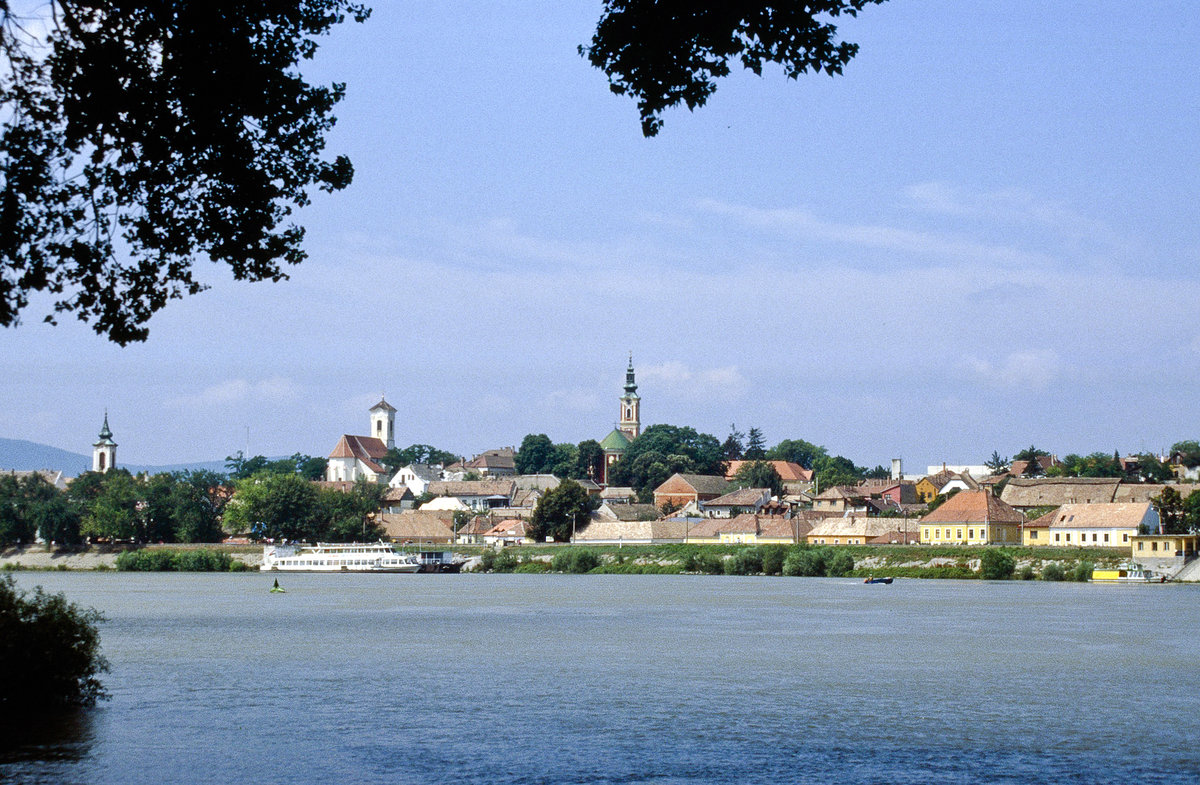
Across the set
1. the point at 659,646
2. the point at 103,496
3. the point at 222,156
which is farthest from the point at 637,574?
the point at 222,156

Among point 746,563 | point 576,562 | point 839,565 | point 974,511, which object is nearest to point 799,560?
point 839,565

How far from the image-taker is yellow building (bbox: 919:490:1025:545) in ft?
341

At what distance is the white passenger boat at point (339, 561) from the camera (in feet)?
368

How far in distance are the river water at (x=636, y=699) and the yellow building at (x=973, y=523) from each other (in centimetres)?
4835

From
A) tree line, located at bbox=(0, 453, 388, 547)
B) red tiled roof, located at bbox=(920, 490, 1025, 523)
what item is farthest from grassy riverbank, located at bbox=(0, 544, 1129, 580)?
red tiled roof, located at bbox=(920, 490, 1025, 523)

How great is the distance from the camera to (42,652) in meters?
24.0

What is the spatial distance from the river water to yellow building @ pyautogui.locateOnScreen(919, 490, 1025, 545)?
159 feet

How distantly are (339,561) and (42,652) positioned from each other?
90.8m

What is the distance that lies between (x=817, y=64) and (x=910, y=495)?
147460 mm

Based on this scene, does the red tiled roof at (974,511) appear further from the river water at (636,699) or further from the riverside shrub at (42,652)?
the riverside shrub at (42,652)

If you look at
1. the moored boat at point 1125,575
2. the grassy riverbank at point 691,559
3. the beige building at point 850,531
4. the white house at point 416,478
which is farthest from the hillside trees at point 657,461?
the moored boat at point 1125,575

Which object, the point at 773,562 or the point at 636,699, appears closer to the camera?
the point at 636,699

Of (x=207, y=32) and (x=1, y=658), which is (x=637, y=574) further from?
(x=207, y=32)

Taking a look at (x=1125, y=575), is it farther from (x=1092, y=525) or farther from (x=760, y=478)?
(x=760, y=478)
